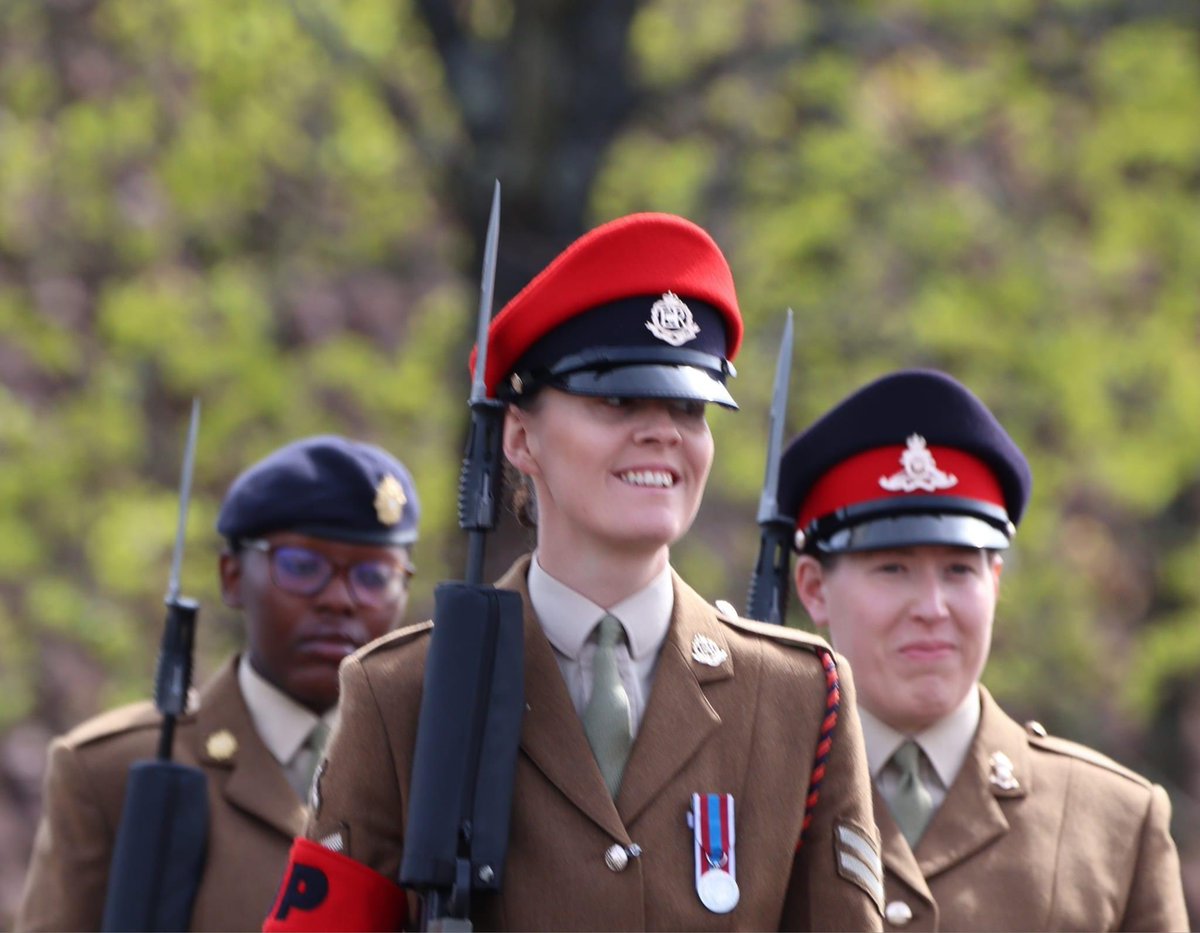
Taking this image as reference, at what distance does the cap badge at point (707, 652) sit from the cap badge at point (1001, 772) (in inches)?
46.6

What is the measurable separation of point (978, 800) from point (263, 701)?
193cm

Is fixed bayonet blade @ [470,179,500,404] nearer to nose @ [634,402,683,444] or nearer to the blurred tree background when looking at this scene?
nose @ [634,402,683,444]

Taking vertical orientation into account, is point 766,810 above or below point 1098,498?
below

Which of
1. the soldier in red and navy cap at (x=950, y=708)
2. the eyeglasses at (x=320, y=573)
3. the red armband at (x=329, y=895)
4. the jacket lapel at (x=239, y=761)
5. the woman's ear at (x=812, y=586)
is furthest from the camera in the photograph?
the eyeglasses at (x=320, y=573)

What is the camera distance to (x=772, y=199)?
40.7 ft

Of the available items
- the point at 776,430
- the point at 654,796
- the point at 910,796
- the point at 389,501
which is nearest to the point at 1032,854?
the point at 910,796

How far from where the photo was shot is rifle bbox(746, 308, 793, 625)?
5641 millimetres

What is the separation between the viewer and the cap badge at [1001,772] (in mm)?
5570

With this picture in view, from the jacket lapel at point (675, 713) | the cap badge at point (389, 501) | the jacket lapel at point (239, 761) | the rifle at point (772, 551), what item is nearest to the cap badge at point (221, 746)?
the jacket lapel at point (239, 761)

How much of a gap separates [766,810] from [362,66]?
25.2 ft

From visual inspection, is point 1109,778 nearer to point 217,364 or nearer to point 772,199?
point 772,199

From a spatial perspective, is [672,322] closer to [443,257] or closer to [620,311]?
[620,311]

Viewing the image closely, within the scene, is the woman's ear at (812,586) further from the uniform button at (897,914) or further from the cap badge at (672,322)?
the cap badge at (672,322)

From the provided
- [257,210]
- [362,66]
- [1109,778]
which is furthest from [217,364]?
[1109,778]
